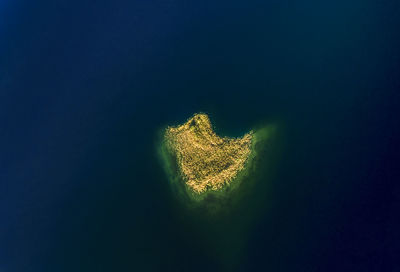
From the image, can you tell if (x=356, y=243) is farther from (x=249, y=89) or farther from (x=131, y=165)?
(x=131, y=165)

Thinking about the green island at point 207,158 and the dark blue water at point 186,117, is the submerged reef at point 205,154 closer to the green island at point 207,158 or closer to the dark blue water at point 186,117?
the green island at point 207,158

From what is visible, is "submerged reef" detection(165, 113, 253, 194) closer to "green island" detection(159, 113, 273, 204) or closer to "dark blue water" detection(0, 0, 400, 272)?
"green island" detection(159, 113, 273, 204)

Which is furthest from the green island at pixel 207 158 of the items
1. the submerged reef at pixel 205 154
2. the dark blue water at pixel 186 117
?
the dark blue water at pixel 186 117

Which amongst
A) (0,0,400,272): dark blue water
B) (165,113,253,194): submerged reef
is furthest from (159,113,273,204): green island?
(0,0,400,272): dark blue water

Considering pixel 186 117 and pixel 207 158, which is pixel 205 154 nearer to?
pixel 207 158

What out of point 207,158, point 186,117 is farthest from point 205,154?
point 186,117

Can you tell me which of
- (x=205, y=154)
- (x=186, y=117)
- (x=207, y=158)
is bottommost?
(x=207, y=158)
